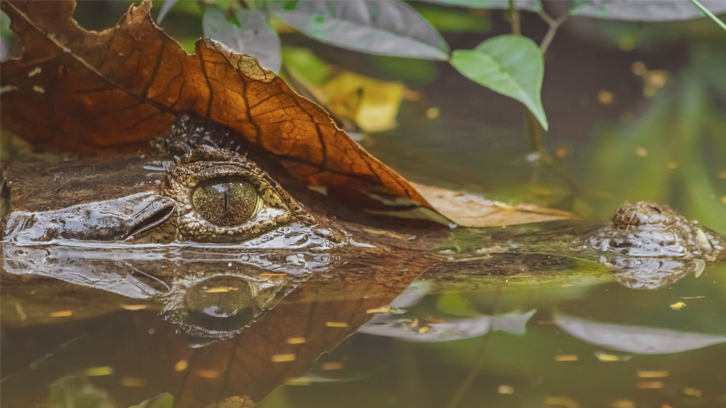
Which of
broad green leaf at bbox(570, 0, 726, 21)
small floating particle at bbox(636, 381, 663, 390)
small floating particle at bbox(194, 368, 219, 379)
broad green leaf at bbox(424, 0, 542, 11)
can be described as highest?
broad green leaf at bbox(424, 0, 542, 11)

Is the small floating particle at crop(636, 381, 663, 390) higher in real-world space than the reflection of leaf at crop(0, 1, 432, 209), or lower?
lower

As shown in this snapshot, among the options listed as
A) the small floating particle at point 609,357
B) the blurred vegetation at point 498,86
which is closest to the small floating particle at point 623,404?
the small floating particle at point 609,357

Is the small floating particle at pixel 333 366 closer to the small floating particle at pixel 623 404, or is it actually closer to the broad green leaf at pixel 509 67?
the small floating particle at pixel 623 404

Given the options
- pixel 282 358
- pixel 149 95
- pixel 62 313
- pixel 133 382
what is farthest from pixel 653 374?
pixel 149 95

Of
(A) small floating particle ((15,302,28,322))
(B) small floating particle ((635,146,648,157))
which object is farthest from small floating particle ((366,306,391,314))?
(B) small floating particle ((635,146,648,157))

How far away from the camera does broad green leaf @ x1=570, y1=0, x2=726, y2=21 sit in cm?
222

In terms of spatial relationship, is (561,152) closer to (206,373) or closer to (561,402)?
(561,402)

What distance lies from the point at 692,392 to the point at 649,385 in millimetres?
64

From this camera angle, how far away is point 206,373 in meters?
1.06

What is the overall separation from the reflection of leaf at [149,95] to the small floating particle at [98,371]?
2.42 ft

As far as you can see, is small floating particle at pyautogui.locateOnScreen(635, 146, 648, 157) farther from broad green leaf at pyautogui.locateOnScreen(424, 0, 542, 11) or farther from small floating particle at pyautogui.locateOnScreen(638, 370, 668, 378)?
small floating particle at pyautogui.locateOnScreen(638, 370, 668, 378)

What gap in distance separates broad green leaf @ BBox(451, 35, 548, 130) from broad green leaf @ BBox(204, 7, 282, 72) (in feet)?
2.03

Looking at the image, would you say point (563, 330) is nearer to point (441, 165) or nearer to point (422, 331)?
point (422, 331)

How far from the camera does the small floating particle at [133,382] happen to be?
3.31 ft
